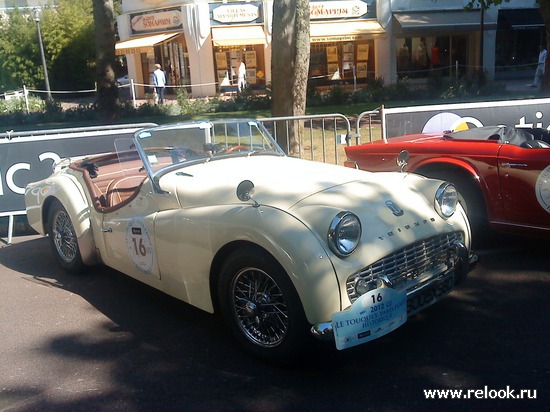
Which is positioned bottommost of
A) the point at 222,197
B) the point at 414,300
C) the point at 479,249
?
the point at 479,249

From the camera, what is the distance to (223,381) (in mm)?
3621

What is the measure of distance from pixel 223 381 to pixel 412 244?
1419mm

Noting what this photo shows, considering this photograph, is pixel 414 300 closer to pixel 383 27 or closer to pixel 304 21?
pixel 304 21

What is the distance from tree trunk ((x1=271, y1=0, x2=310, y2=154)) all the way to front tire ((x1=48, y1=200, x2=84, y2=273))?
177 inches

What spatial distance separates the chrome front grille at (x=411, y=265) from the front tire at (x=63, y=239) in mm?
3043

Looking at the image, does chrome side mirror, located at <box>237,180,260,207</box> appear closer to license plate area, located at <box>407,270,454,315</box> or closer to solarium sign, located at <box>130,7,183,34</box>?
license plate area, located at <box>407,270,454,315</box>

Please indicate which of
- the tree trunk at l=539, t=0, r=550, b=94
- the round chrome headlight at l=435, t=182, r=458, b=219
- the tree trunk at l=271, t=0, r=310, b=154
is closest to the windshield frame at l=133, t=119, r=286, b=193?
the round chrome headlight at l=435, t=182, r=458, b=219

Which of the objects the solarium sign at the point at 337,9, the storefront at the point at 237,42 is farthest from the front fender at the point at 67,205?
the solarium sign at the point at 337,9

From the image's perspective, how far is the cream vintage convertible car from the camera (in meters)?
3.44

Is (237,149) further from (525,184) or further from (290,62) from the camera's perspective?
(290,62)

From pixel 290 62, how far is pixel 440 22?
22.0 m

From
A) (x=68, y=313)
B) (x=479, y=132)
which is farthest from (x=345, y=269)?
(x=479, y=132)

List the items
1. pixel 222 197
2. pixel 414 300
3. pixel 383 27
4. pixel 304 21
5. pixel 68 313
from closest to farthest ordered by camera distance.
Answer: pixel 414 300 < pixel 222 197 < pixel 68 313 < pixel 304 21 < pixel 383 27

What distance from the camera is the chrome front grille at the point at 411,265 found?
11.6 feet
